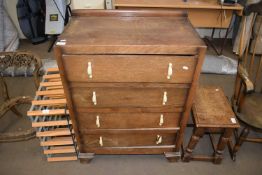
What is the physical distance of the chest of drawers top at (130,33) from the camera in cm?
99

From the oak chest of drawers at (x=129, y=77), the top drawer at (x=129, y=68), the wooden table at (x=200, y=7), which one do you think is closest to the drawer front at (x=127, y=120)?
the oak chest of drawers at (x=129, y=77)

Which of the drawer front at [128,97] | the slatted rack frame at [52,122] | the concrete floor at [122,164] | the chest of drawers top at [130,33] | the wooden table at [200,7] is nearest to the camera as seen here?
the chest of drawers top at [130,33]

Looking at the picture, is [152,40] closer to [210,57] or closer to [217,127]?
[217,127]

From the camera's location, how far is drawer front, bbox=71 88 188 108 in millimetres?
1139

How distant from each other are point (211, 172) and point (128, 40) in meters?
1.05

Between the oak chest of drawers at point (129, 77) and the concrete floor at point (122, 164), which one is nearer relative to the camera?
the oak chest of drawers at point (129, 77)

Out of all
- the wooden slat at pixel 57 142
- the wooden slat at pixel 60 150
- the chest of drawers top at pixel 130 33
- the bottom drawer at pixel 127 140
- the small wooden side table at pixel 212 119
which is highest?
the chest of drawers top at pixel 130 33

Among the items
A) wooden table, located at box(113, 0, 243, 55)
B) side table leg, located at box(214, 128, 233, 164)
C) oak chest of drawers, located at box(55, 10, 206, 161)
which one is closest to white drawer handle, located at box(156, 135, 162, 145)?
oak chest of drawers, located at box(55, 10, 206, 161)

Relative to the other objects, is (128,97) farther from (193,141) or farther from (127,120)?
(193,141)

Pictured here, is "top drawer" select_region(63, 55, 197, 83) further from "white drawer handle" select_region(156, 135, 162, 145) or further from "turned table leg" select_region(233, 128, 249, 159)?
"turned table leg" select_region(233, 128, 249, 159)

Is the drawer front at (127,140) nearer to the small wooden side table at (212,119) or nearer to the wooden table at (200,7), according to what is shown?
the small wooden side table at (212,119)

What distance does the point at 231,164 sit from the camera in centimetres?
154

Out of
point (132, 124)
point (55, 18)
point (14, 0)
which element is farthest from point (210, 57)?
point (14, 0)

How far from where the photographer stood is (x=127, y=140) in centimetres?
140
